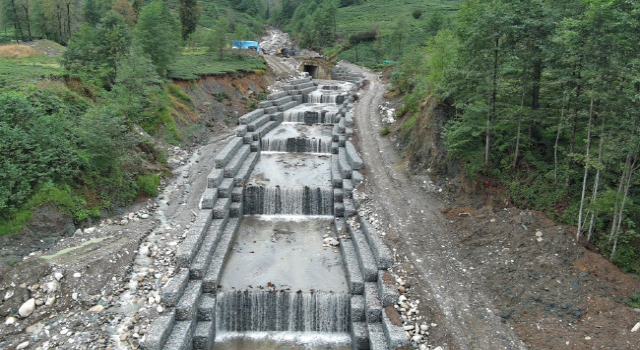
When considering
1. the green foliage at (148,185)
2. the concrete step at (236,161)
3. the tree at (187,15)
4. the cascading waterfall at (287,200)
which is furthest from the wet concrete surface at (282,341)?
the tree at (187,15)

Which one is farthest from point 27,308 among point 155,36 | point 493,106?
point 155,36

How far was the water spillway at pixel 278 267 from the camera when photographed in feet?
45.1

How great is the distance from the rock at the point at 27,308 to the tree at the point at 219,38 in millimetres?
37204

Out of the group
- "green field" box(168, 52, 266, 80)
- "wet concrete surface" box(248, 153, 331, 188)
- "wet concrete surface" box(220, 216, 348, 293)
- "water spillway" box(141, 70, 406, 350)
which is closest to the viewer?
"water spillway" box(141, 70, 406, 350)

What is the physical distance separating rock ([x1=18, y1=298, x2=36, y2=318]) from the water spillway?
343cm

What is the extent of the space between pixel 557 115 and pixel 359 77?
3781 cm

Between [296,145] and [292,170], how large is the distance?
13.5 feet

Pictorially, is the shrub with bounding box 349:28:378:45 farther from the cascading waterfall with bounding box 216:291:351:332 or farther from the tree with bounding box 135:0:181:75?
the cascading waterfall with bounding box 216:291:351:332

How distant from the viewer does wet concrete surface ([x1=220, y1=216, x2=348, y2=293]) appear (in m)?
15.9

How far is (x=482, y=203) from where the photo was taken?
17.2 metres

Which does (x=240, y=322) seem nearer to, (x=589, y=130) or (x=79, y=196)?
(x=79, y=196)

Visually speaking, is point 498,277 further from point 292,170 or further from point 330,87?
point 330,87

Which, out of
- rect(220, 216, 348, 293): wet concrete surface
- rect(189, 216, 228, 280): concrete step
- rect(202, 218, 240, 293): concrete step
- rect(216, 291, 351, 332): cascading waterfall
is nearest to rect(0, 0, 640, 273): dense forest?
rect(189, 216, 228, 280): concrete step

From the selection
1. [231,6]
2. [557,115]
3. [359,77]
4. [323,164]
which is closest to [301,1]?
[231,6]
